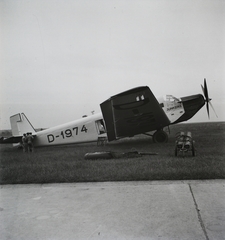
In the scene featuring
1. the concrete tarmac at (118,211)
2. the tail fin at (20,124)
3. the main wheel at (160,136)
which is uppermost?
the tail fin at (20,124)

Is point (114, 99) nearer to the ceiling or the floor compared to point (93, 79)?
nearer to the floor

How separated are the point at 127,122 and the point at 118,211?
4781 mm

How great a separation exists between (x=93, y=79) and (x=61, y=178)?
7.48ft

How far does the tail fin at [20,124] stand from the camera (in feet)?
19.6

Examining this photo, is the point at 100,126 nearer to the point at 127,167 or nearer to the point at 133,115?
the point at 133,115

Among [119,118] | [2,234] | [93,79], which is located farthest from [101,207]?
[119,118]

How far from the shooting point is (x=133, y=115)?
7988 millimetres

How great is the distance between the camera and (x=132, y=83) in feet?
19.0

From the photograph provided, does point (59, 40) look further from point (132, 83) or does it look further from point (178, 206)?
point (178, 206)

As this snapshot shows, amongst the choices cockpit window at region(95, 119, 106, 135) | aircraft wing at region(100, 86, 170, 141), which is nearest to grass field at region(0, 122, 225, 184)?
aircraft wing at region(100, 86, 170, 141)

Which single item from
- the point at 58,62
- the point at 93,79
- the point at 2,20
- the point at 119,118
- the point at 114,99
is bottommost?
the point at 119,118

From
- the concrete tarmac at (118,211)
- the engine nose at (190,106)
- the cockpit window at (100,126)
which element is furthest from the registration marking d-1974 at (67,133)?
the concrete tarmac at (118,211)

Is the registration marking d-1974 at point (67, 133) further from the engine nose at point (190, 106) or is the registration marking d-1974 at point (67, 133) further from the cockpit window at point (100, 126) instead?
the engine nose at point (190, 106)

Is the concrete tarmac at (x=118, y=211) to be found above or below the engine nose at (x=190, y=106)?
below
